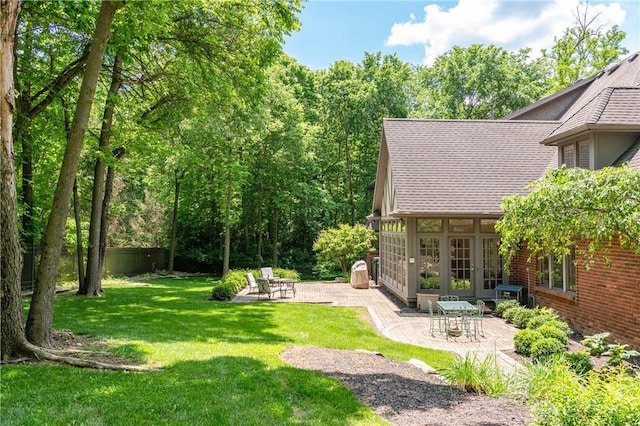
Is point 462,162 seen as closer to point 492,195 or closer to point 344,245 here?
point 492,195

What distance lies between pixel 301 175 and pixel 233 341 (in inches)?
797

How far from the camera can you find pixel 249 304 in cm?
1516

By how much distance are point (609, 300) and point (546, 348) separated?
2.37m

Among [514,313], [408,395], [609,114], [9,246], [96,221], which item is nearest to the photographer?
[408,395]

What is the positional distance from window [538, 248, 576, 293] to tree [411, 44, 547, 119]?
2169 centimetres

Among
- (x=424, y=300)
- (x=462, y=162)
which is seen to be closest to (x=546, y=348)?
(x=424, y=300)

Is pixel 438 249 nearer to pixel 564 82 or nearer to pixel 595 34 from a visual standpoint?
pixel 564 82

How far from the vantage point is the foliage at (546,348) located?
836 cm

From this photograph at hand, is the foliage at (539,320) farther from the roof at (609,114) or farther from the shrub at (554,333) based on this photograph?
the roof at (609,114)

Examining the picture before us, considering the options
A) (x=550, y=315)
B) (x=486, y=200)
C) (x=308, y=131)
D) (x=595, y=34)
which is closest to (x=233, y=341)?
(x=550, y=315)

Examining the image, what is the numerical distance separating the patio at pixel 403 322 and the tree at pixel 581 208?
2040mm

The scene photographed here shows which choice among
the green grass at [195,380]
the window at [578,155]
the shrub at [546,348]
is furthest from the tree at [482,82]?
the green grass at [195,380]

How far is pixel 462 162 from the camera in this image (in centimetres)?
1608

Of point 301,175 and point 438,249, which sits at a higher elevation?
point 301,175
